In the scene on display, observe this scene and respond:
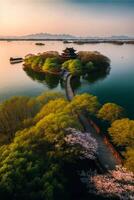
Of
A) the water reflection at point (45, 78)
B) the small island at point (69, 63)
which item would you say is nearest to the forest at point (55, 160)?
the water reflection at point (45, 78)

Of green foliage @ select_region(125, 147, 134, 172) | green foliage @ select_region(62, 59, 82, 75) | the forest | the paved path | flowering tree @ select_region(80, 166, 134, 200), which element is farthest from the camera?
green foliage @ select_region(62, 59, 82, 75)

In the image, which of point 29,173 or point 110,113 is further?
point 110,113

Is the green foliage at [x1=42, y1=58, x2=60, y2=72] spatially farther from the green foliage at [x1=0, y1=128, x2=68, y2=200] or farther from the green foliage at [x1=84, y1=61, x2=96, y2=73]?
the green foliage at [x1=0, y1=128, x2=68, y2=200]

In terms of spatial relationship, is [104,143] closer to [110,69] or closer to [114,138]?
[114,138]

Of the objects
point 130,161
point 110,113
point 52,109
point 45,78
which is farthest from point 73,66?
point 130,161

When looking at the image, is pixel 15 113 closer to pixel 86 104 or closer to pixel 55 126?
pixel 55 126

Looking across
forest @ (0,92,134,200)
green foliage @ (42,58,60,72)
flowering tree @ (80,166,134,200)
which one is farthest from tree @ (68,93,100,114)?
green foliage @ (42,58,60,72)
